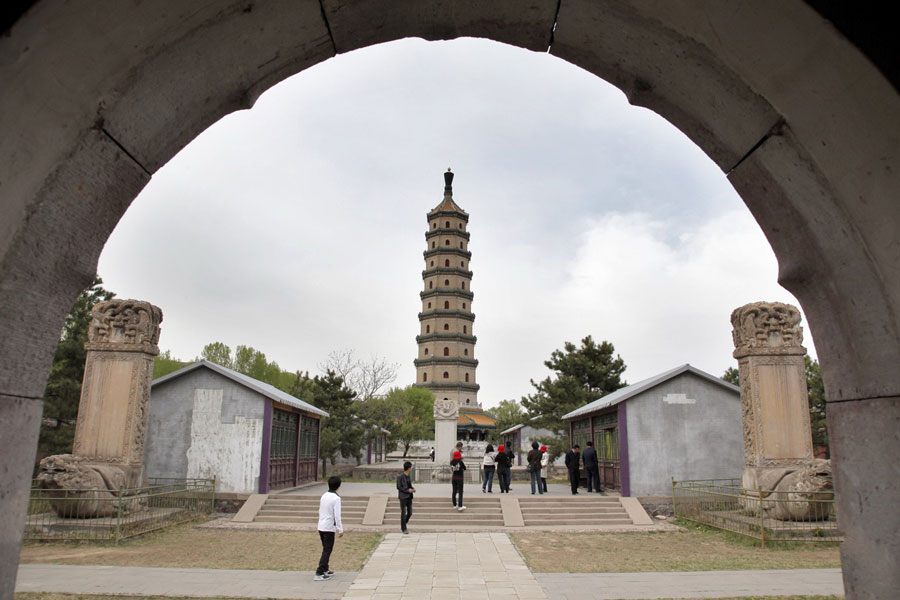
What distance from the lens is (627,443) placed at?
1862 centimetres

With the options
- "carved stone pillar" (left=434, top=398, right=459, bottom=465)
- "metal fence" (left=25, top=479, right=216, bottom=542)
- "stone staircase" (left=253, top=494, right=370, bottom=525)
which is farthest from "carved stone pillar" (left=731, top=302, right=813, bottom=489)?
"carved stone pillar" (left=434, top=398, right=459, bottom=465)

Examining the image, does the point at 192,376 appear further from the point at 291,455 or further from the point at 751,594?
the point at 751,594

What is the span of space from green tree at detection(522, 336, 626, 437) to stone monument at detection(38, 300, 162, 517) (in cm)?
2164

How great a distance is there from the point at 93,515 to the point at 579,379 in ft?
81.3

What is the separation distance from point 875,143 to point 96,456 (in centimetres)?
1752

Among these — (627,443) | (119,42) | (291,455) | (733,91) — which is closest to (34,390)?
(119,42)

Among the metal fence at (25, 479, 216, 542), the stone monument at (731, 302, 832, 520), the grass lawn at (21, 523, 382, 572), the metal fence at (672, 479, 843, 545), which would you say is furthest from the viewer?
the stone monument at (731, 302, 832, 520)

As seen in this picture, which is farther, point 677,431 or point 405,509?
point 677,431

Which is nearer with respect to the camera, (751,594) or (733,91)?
(733,91)

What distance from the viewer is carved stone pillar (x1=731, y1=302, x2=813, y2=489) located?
49.6 feet

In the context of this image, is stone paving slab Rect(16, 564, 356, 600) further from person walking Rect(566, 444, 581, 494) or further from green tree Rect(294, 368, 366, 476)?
green tree Rect(294, 368, 366, 476)

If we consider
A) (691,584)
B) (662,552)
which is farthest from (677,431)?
(691,584)

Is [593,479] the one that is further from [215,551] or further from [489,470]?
[215,551]

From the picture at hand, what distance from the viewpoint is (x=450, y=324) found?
7081cm
